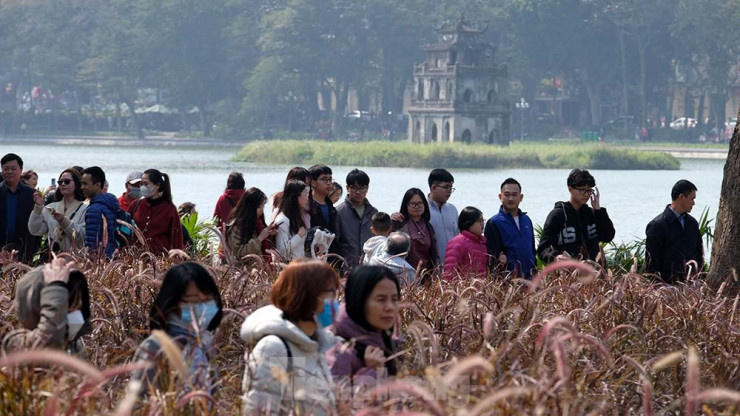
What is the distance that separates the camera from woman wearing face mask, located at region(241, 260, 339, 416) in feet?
14.7

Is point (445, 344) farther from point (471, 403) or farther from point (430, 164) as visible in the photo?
point (430, 164)

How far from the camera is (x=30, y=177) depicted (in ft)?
33.8

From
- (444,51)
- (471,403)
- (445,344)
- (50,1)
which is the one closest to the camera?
(471,403)

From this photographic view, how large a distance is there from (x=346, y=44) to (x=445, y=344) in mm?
68834

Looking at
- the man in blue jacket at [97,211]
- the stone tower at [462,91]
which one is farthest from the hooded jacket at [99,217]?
the stone tower at [462,91]

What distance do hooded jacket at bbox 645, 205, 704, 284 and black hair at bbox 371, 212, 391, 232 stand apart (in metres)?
1.55

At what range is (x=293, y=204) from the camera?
880cm

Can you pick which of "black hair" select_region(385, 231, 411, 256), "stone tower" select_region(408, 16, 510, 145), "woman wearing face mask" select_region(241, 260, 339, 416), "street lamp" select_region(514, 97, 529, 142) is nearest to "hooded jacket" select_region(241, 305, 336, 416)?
"woman wearing face mask" select_region(241, 260, 339, 416)

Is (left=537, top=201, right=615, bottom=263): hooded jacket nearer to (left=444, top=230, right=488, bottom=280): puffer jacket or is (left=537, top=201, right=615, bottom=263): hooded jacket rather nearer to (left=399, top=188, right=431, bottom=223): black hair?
(left=444, top=230, right=488, bottom=280): puffer jacket

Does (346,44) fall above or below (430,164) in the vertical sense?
above

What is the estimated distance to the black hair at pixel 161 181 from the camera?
8.88 meters

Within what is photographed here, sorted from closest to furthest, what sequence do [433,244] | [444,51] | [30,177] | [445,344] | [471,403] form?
[471,403] → [445,344] → [433,244] → [30,177] → [444,51]

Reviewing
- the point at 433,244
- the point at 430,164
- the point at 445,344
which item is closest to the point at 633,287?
the point at 445,344

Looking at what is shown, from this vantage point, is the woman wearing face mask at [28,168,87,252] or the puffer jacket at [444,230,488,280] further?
the woman wearing face mask at [28,168,87,252]
